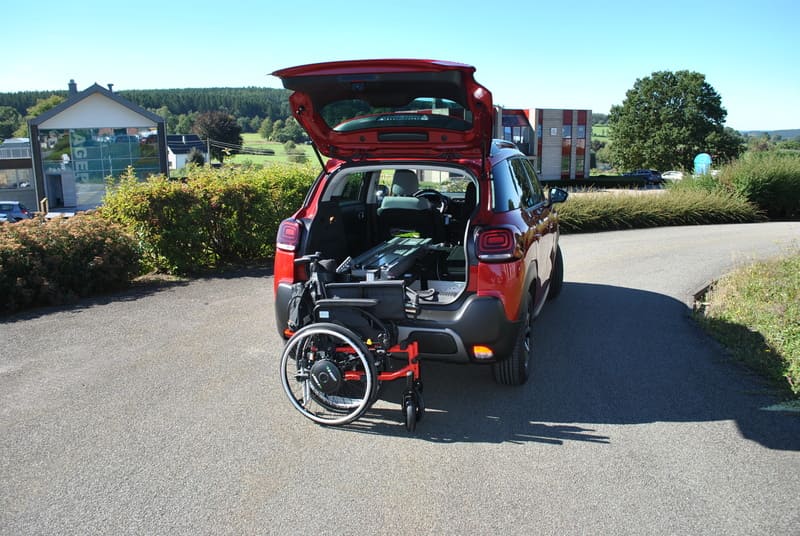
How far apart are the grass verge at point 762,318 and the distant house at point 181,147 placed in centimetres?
7543

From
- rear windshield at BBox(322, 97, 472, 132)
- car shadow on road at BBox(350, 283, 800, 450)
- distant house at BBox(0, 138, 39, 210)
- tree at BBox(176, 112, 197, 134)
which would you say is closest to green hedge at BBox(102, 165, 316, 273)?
rear windshield at BBox(322, 97, 472, 132)

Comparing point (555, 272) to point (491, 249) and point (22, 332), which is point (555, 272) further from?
point (22, 332)

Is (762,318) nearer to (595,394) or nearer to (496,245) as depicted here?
(595,394)

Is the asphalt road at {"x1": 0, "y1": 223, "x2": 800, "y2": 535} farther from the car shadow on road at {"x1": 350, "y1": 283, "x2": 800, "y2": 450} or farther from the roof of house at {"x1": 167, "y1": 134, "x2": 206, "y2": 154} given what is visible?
the roof of house at {"x1": 167, "y1": 134, "x2": 206, "y2": 154}

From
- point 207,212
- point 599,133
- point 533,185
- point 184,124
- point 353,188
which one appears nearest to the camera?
point 353,188

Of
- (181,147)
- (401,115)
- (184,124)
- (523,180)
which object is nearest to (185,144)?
(181,147)

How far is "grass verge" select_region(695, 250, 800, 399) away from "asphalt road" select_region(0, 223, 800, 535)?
10.1 inches

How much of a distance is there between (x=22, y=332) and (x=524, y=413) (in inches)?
204

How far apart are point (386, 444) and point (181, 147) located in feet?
278

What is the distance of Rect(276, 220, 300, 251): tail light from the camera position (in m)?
5.02

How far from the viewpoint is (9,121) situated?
381 feet

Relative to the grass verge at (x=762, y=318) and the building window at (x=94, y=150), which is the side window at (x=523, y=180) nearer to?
the grass verge at (x=762, y=318)

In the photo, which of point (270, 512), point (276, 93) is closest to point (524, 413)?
point (270, 512)

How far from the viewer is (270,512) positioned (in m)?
3.41
